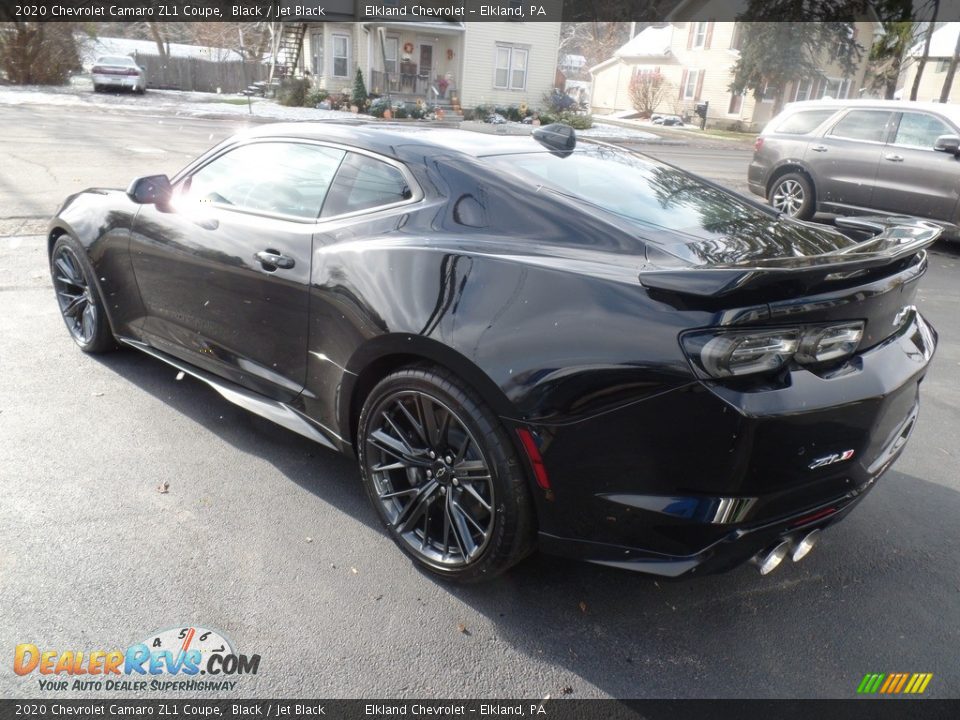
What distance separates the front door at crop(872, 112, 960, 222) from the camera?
8422mm

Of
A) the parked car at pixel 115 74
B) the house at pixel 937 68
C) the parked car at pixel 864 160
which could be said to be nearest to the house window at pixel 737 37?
the house at pixel 937 68

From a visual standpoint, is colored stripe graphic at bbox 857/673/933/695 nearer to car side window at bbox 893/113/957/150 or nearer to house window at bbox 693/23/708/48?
car side window at bbox 893/113/957/150

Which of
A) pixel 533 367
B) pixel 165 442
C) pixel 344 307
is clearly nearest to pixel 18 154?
pixel 165 442

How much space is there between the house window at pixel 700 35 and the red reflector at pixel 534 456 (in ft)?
146

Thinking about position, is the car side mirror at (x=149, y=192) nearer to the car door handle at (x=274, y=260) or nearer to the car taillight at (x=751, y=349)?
the car door handle at (x=274, y=260)

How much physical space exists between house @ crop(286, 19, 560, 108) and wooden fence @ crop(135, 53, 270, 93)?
6.42 m

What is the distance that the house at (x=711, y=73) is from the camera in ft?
126

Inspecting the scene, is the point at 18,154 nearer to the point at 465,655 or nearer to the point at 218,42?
the point at 465,655

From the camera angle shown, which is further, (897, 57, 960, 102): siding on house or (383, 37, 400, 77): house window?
(897, 57, 960, 102): siding on house

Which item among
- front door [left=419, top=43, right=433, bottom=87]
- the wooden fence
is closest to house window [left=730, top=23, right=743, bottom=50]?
front door [left=419, top=43, right=433, bottom=87]

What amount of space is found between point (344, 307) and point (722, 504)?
1.53 metres

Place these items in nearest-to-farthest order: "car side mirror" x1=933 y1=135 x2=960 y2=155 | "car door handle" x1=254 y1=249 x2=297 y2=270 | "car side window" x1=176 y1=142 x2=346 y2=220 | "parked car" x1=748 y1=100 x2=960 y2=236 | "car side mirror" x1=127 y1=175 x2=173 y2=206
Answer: "car door handle" x1=254 y1=249 x2=297 y2=270, "car side window" x1=176 y1=142 x2=346 y2=220, "car side mirror" x1=127 y1=175 x2=173 y2=206, "car side mirror" x1=933 y1=135 x2=960 y2=155, "parked car" x1=748 y1=100 x2=960 y2=236

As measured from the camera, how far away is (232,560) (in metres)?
2.75

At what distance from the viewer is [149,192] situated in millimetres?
3750
